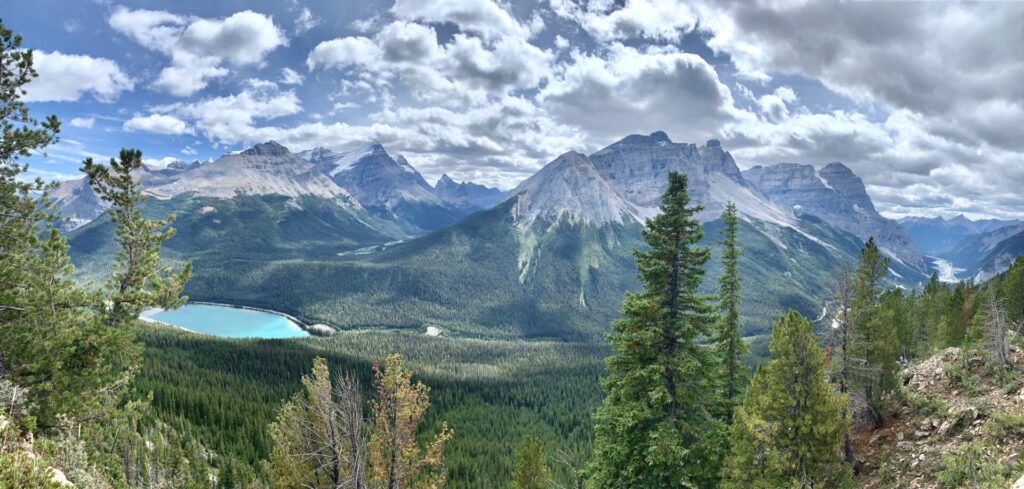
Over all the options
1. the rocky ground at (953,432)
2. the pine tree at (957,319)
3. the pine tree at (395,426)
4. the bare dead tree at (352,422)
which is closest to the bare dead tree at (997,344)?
the rocky ground at (953,432)

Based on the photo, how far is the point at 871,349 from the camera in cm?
2792

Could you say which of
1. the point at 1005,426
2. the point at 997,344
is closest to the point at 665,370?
the point at 1005,426

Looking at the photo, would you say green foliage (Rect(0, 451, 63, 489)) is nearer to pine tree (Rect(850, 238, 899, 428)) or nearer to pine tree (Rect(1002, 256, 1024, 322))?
pine tree (Rect(850, 238, 899, 428))

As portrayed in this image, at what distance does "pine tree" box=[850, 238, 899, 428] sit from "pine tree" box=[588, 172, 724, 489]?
13011 mm

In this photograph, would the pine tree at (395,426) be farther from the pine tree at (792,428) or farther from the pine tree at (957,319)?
the pine tree at (957,319)

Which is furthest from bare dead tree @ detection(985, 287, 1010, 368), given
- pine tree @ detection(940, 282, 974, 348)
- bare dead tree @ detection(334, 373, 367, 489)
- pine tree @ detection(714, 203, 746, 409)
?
bare dead tree @ detection(334, 373, 367, 489)

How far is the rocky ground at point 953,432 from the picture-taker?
55.9 ft

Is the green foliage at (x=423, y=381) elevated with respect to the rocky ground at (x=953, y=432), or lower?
lower

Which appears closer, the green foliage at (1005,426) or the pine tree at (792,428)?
the green foliage at (1005,426)

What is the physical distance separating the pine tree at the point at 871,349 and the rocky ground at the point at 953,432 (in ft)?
3.00

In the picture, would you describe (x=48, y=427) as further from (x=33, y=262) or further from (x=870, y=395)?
(x=870, y=395)

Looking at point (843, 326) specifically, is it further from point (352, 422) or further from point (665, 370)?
point (352, 422)

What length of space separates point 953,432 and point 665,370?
574 inches

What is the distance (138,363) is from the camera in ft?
51.1
